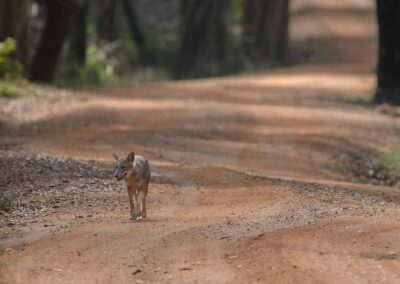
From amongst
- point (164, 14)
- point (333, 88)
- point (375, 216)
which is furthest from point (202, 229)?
point (164, 14)

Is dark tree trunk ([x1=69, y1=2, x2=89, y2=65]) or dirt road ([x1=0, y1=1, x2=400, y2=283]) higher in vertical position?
dark tree trunk ([x1=69, y1=2, x2=89, y2=65])

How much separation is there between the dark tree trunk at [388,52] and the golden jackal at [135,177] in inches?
581

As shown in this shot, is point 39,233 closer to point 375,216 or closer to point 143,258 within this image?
point 143,258

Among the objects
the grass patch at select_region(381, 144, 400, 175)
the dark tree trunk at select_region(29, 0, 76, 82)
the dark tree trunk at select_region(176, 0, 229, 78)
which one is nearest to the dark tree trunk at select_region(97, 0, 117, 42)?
the dark tree trunk at select_region(176, 0, 229, 78)

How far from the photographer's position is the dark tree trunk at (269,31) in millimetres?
41250

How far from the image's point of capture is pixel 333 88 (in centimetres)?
2808

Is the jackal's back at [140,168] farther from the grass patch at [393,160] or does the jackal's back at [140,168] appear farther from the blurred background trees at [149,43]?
the blurred background trees at [149,43]

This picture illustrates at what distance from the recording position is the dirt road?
8.12m

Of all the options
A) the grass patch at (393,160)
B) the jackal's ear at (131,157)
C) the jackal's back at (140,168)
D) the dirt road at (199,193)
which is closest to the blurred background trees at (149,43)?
the dirt road at (199,193)

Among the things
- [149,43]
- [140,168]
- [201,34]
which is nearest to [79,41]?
[201,34]

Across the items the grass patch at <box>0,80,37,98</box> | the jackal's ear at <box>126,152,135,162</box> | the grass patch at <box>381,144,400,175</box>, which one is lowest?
the grass patch at <box>381,144,400,175</box>

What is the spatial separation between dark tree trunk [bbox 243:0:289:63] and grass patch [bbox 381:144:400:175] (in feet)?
76.3

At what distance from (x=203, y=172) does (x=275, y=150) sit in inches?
157

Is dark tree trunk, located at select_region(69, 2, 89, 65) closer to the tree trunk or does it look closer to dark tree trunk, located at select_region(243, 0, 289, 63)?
the tree trunk
